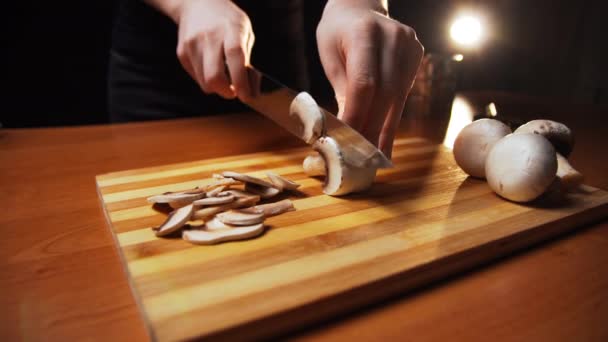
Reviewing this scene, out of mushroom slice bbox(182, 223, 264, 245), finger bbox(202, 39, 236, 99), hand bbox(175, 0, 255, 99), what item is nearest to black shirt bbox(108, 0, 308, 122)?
hand bbox(175, 0, 255, 99)

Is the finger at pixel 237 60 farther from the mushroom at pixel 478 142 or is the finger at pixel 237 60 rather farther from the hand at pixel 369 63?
the mushroom at pixel 478 142

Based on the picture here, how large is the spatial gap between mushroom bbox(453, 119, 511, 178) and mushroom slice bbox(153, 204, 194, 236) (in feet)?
2.21

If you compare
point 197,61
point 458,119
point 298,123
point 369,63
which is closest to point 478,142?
point 369,63

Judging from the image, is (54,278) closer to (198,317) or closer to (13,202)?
(198,317)

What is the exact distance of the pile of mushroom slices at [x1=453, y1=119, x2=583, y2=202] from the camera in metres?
0.90

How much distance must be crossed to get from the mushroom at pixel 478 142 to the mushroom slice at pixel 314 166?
34 centimetres

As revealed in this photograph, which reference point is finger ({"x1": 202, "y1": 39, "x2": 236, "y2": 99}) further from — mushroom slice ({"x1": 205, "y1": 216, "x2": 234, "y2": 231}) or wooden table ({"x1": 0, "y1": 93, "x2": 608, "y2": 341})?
mushroom slice ({"x1": 205, "y1": 216, "x2": 234, "y2": 231})

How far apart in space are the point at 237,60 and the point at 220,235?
1.91 ft

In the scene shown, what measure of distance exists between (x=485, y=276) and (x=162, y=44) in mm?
1486

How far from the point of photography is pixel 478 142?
42.5 inches

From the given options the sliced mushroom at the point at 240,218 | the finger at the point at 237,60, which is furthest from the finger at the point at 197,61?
the sliced mushroom at the point at 240,218

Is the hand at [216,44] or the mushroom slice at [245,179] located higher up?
the hand at [216,44]

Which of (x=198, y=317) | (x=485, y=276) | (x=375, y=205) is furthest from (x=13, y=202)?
(x=485, y=276)

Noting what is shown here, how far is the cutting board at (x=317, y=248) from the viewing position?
616 millimetres
